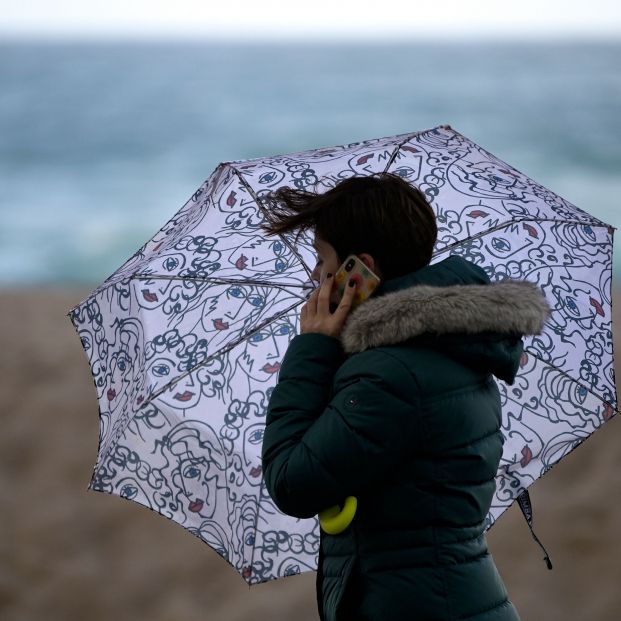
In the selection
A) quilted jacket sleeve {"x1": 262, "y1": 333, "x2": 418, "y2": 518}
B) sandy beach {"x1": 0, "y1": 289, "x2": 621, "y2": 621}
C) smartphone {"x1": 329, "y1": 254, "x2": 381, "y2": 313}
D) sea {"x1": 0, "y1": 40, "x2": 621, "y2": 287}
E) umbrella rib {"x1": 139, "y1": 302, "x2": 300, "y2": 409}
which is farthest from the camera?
sea {"x1": 0, "y1": 40, "x2": 621, "y2": 287}

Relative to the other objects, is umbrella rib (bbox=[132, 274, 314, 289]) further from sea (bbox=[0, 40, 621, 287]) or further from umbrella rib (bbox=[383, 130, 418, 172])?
sea (bbox=[0, 40, 621, 287])

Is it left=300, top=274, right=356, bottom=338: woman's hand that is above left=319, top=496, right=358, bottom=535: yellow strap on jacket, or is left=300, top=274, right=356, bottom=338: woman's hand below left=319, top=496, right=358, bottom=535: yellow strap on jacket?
above

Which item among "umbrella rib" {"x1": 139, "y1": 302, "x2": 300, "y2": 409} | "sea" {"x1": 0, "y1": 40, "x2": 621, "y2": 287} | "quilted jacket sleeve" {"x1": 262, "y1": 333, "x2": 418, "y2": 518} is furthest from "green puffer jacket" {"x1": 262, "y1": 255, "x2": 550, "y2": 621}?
"sea" {"x1": 0, "y1": 40, "x2": 621, "y2": 287}

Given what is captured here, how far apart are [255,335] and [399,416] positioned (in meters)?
0.76

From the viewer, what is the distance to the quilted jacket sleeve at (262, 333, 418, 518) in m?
1.38

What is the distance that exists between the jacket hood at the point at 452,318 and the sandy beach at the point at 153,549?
2937 mm

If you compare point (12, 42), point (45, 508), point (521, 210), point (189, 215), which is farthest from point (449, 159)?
point (12, 42)

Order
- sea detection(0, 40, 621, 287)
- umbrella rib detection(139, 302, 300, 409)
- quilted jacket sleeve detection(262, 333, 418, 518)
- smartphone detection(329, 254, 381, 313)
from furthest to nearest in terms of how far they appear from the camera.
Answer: sea detection(0, 40, 621, 287) < umbrella rib detection(139, 302, 300, 409) < smartphone detection(329, 254, 381, 313) < quilted jacket sleeve detection(262, 333, 418, 518)

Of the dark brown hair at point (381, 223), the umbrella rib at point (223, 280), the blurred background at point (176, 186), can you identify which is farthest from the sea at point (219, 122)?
the dark brown hair at point (381, 223)

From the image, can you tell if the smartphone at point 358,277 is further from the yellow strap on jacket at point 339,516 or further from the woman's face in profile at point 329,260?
the yellow strap on jacket at point 339,516

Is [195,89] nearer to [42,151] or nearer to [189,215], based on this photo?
[42,151]

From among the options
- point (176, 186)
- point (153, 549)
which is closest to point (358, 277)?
point (153, 549)

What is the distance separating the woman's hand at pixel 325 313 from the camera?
1.51m

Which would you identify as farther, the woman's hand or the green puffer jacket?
the woman's hand
